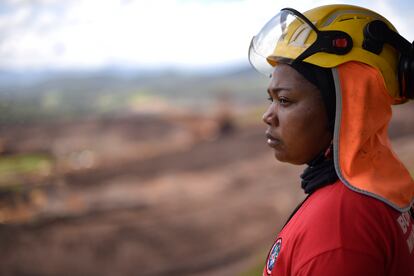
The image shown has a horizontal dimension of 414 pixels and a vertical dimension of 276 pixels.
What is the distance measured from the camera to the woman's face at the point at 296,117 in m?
1.33

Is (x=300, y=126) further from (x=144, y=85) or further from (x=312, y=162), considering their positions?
(x=144, y=85)

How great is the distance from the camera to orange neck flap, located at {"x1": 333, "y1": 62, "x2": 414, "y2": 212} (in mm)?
1244

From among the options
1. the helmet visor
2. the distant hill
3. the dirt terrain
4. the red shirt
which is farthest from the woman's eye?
the distant hill

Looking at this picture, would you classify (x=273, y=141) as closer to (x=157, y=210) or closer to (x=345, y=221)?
(x=345, y=221)

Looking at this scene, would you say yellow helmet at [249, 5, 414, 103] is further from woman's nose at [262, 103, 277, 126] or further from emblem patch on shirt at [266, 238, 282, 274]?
emblem patch on shirt at [266, 238, 282, 274]

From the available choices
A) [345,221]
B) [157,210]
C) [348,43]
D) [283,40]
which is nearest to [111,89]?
[157,210]

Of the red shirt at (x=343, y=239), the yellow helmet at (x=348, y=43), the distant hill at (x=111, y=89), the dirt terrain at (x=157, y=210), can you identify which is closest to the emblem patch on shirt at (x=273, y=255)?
the red shirt at (x=343, y=239)

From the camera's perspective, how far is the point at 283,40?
1425 mm

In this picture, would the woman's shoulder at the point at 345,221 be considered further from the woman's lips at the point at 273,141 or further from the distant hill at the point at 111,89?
the distant hill at the point at 111,89

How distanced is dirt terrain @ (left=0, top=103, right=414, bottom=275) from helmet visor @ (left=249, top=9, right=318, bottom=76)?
521 cm

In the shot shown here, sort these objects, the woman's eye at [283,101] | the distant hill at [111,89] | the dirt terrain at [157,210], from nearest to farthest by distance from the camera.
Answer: the woman's eye at [283,101] → the dirt terrain at [157,210] → the distant hill at [111,89]

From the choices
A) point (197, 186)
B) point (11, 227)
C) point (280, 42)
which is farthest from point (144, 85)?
point (280, 42)

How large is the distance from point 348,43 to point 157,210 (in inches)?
334

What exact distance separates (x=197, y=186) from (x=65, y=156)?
4.41 m
